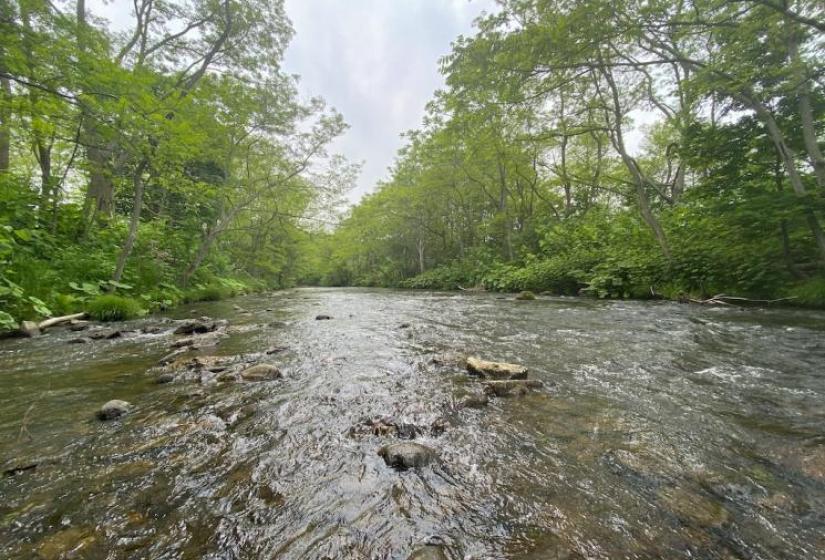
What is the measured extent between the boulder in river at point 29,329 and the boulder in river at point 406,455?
25.1 feet

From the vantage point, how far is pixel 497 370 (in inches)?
158

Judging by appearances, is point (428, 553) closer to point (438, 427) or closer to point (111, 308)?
point (438, 427)

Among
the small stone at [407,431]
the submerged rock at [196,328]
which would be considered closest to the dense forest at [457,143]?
the submerged rock at [196,328]

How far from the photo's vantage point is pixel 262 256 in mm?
28594

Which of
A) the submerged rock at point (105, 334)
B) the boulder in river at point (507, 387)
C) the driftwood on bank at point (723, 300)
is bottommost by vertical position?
the boulder in river at point (507, 387)

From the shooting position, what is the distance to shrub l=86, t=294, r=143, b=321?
8180mm

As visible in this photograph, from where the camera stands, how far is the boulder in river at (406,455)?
225 centimetres

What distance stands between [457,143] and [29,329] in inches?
889

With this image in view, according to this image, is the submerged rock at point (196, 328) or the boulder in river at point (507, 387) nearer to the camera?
the boulder in river at point (507, 387)

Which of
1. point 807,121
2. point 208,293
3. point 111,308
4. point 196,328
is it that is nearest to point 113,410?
point 196,328

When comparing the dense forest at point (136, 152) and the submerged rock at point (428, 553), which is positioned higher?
the dense forest at point (136, 152)

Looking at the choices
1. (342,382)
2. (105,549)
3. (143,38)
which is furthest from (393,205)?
(105,549)

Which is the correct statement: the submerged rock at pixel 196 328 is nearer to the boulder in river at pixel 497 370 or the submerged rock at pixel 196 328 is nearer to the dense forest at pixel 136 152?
the dense forest at pixel 136 152

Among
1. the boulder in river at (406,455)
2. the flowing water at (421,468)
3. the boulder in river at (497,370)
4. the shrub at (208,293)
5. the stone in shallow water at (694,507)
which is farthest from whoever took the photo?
the shrub at (208,293)
